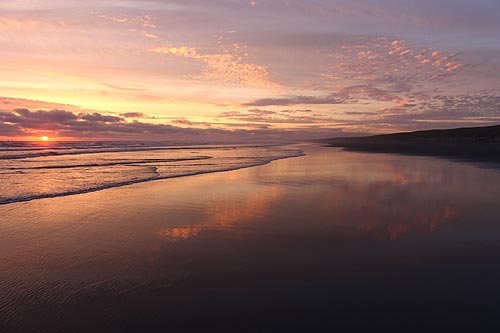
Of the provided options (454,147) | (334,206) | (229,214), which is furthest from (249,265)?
(454,147)

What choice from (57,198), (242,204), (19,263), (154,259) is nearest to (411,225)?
(242,204)

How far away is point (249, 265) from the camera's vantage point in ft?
23.7

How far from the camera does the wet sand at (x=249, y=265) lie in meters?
5.25

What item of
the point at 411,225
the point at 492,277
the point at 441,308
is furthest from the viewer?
the point at 411,225

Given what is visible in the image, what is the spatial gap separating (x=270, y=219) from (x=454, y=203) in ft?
24.0

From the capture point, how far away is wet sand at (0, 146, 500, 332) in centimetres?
525

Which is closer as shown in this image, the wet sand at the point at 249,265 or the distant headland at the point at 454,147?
the wet sand at the point at 249,265

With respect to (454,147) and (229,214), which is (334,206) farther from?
(454,147)

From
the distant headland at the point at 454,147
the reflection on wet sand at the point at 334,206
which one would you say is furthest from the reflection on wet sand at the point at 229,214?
the distant headland at the point at 454,147

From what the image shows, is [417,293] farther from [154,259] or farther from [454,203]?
[454,203]

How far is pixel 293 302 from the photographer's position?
5.67 metres

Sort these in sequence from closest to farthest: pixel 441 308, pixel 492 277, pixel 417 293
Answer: pixel 441 308
pixel 417 293
pixel 492 277

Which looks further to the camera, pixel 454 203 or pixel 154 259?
pixel 454 203

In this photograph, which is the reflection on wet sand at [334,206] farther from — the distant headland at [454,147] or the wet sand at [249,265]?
the distant headland at [454,147]
